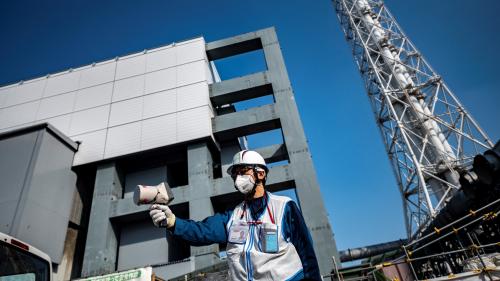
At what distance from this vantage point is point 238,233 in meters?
2.53

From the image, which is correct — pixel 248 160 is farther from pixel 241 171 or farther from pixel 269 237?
pixel 269 237

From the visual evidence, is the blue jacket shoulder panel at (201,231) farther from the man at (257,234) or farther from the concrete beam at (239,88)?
the concrete beam at (239,88)

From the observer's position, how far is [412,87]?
66.5 ft

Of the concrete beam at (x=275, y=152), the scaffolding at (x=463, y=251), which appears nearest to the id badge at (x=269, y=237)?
the scaffolding at (x=463, y=251)

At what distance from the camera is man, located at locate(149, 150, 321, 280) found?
228cm

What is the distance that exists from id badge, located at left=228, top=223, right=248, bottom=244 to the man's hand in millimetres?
526

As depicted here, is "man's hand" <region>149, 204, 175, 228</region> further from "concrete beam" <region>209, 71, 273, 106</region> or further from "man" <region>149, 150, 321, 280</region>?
"concrete beam" <region>209, 71, 273, 106</region>

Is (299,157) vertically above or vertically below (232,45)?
below

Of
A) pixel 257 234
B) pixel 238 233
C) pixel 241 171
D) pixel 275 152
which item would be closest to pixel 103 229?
pixel 275 152

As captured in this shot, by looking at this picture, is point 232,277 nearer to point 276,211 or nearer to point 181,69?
point 276,211

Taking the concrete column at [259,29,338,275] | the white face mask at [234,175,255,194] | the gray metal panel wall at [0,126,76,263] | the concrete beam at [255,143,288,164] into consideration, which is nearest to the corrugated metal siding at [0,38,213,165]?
the gray metal panel wall at [0,126,76,263]

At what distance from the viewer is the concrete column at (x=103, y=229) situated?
15.9 m

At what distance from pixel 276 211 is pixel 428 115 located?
2021 cm

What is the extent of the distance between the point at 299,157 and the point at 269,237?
1559 centimetres
